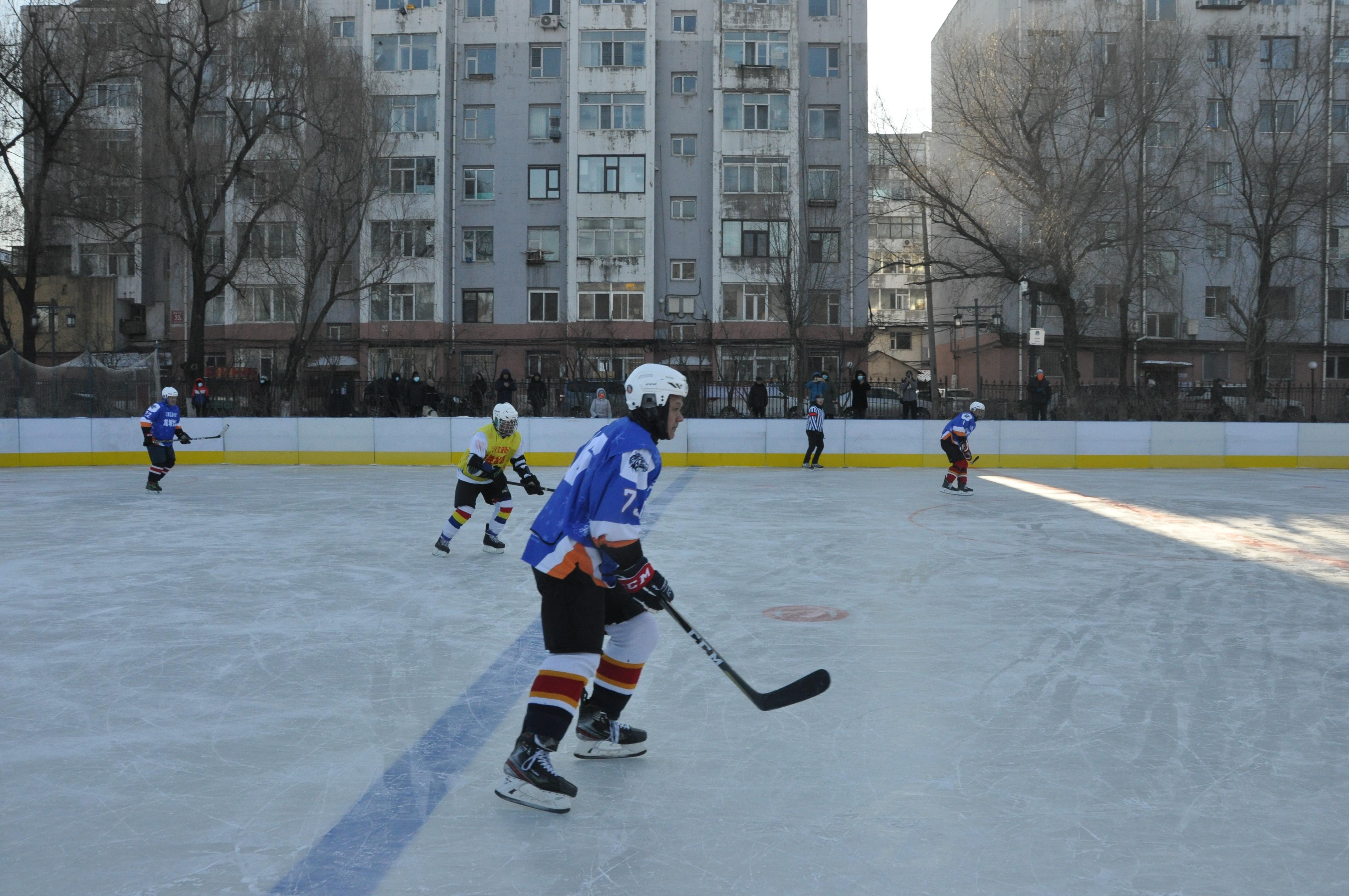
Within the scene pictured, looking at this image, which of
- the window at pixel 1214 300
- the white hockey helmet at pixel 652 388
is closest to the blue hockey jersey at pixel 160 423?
the white hockey helmet at pixel 652 388

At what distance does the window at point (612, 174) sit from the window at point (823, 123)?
18.4ft

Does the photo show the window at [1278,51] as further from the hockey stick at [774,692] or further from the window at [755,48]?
the hockey stick at [774,692]

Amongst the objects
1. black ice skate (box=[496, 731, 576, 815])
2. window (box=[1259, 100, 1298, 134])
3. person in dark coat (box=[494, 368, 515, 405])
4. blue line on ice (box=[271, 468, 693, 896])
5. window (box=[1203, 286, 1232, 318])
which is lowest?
blue line on ice (box=[271, 468, 693, 896])

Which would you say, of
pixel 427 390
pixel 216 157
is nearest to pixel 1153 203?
pixel 427 390

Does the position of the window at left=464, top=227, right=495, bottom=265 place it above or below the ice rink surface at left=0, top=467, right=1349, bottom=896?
above

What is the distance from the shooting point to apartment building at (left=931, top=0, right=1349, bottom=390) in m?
27.9

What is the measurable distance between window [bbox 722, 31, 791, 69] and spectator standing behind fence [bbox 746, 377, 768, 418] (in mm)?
18518

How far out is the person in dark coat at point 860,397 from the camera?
70.2 feet

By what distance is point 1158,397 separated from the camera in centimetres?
2169

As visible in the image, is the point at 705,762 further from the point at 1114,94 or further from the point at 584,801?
the point at 1114,94

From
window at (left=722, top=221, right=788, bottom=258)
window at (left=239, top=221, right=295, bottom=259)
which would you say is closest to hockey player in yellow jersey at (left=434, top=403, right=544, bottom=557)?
window at (left=239, top=221, right=295, bottom=259)

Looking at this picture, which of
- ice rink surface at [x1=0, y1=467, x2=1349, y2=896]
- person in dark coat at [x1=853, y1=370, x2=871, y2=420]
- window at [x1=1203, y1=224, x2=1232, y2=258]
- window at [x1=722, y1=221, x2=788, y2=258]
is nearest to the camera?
ice rink surface at [x1=0, y1=467, x2=1349, y2=896]

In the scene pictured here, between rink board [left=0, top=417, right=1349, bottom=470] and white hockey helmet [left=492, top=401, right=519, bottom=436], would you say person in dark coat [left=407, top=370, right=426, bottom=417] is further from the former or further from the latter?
white hockey helmet [left=492, top=401, right=519, bottom=436]

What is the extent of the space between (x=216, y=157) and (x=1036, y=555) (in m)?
23.7
